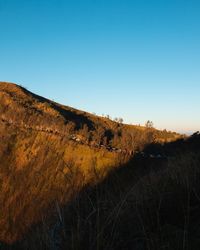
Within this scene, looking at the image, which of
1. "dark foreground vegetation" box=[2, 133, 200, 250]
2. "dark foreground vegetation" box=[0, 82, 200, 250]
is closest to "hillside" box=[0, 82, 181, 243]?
"dark foreground vegetation" box=[0, 82, 200, 250]

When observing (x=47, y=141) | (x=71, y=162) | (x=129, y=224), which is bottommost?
(x=47, y=141)

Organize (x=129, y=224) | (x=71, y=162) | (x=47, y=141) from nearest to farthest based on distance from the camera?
(x=129, y=224) < (x=71, y=162) < (x=47, y=141)

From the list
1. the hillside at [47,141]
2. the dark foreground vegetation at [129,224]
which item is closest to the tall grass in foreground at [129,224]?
the dark foreground vegetation at [129,224]

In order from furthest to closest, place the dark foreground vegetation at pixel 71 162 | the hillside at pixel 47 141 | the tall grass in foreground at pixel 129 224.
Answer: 1. the hillside at pixel 47 141
2. the dark foreground vegetation at pixel 71 162
3. the tall grass in foreground at pixel 129 224

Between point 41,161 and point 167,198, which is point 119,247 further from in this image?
point 41,161

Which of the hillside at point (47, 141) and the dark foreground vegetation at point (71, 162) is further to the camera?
the hillside at point (47, 141)

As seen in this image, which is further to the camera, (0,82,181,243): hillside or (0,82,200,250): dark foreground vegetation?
(0,82,181,243): hillside

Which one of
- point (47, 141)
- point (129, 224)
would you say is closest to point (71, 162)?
point (129, 224)

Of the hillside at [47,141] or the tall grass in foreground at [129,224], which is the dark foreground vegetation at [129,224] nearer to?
the tall grass in foreground at [129,224]

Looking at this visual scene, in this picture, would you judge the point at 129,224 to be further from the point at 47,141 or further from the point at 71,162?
the point at 47,141

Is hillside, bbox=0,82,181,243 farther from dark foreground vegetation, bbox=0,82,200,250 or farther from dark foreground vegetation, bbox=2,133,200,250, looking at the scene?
dark foreground vegetation, bbox=2,133,200,250

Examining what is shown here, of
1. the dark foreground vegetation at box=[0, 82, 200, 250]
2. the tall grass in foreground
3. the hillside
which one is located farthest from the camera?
the hillside

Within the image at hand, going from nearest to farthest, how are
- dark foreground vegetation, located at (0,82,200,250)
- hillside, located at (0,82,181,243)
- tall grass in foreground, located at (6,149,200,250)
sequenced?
tall grass in foreground, located at (6,149,200,250)
dark foreground vegetation, located at (0,82,200,250)
hillside, located at (0,82,181,243)

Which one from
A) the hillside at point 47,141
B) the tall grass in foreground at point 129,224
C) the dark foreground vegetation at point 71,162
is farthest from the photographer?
the hillside at point 47,141
